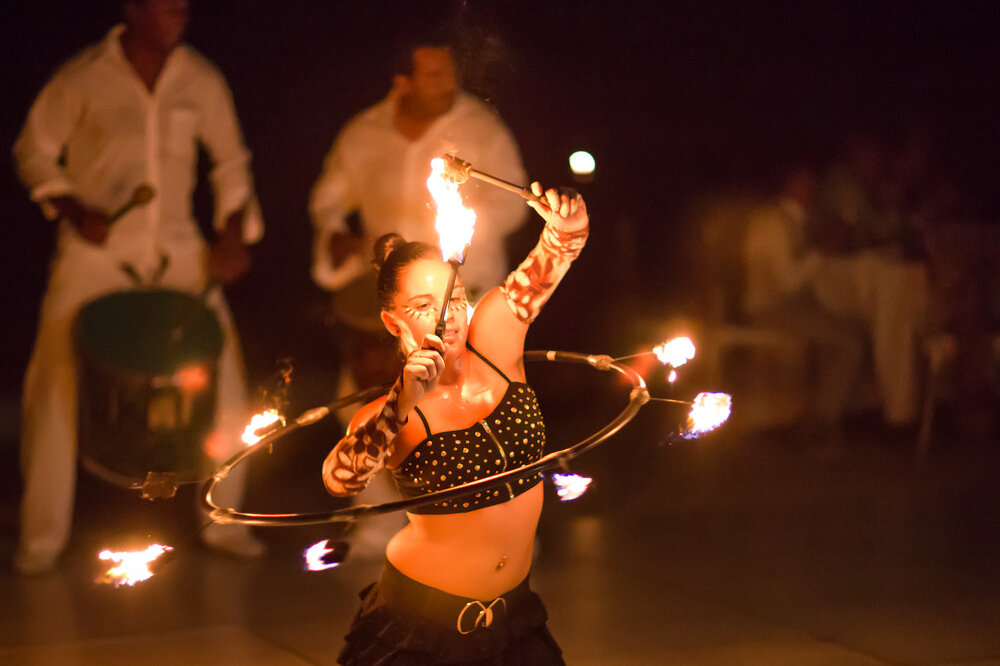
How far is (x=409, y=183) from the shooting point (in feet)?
16.2

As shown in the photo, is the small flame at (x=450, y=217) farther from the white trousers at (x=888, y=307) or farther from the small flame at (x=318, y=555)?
the white trousers at (x=888, y=307)

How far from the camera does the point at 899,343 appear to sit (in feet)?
26.2

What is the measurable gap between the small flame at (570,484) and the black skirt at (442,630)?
297mm

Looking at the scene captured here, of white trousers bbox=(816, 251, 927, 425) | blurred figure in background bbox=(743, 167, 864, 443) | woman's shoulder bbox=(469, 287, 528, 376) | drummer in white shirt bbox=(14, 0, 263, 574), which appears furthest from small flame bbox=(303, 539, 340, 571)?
white trousers bbox=(816, 251, 927, 425)

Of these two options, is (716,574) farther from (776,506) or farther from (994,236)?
(994,236)

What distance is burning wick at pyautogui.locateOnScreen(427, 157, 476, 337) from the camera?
2236mm

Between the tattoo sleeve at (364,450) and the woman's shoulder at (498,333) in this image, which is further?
the woman's shoulder at (498,333)

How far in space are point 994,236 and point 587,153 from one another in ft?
10.9

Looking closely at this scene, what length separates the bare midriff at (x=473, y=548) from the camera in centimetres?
255

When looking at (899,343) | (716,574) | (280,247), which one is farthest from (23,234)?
(899,343)

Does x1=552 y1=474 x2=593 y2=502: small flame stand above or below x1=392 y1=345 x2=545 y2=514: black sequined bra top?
below

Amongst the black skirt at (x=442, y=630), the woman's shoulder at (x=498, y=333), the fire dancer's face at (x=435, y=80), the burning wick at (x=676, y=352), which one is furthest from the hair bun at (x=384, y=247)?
the fire dancer's face at (x=435, y=80)

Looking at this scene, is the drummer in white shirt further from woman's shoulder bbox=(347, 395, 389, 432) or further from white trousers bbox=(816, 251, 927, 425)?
white trousers bbox=(816, 251, 927, 425)

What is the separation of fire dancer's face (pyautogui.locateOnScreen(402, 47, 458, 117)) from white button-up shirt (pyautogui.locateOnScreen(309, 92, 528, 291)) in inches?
1.9
